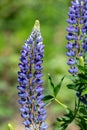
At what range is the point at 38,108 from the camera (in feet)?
8.43

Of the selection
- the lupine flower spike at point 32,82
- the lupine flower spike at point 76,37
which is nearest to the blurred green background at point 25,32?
the lupine flower spike at point 76,37

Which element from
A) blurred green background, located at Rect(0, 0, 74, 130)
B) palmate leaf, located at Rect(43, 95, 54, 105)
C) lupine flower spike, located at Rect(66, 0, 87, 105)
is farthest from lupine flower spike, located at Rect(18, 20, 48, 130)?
blurred green background, located at Rect(0, 0, 74, 130)

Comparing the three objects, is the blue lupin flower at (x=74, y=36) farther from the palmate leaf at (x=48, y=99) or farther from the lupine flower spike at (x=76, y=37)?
the palmate leaf at (x=48, y=99)

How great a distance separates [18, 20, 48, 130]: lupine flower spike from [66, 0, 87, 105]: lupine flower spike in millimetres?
213

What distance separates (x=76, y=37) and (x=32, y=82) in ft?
1.17

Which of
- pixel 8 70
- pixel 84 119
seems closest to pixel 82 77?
pixel 84 119

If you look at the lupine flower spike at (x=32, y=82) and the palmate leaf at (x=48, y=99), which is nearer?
the lupine flower spike at (x=32, y=82)

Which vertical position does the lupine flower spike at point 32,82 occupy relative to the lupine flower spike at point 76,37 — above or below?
below

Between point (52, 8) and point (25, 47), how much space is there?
502cm

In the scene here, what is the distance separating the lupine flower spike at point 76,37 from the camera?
8.93 ft

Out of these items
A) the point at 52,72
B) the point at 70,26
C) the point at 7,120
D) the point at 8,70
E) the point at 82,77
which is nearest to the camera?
the point at 82,77

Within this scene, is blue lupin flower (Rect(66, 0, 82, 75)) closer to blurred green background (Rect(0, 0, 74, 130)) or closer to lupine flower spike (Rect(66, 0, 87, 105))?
lupine flower spike (Rect(66, 0, 87, 105))

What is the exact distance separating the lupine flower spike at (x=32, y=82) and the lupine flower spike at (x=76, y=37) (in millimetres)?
213

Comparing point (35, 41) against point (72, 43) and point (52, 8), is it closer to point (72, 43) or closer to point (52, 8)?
point (72, 43)
